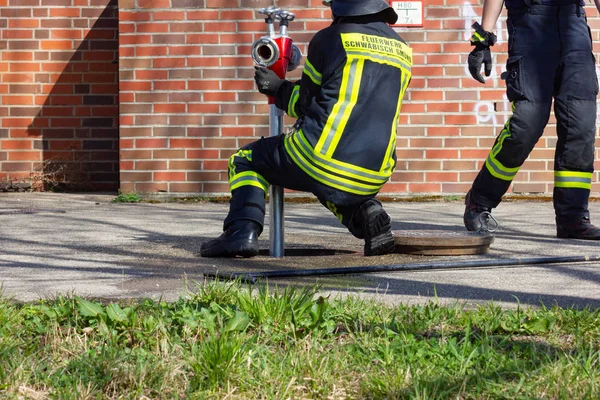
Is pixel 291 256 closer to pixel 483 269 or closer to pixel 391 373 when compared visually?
pixel 483 269

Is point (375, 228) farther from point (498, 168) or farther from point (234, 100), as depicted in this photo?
point (234, 100)

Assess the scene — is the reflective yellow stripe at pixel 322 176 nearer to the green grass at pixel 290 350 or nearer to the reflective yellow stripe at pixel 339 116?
the reflective yellow stripe at pixel 339 116

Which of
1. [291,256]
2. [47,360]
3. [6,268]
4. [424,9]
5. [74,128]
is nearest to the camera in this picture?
[47,360]

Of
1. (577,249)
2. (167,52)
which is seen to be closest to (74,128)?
(167,52)

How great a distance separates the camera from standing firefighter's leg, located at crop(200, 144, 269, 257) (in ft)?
16.2

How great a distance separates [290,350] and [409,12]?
6651 mm

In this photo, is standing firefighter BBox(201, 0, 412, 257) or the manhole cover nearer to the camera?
standing firefighter BBox(201, 0, 412, 257)

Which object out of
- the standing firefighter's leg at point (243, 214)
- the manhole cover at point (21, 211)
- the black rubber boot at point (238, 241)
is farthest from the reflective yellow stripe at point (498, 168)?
the manhole cover at point (21, 211)

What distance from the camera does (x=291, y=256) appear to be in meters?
5.21

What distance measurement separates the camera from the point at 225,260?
16.2 ft

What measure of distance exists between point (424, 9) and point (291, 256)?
14.6 ft

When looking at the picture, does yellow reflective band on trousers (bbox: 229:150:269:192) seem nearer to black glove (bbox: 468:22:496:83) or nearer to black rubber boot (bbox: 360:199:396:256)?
black rubber boot (bbox: 360:199:396:256)

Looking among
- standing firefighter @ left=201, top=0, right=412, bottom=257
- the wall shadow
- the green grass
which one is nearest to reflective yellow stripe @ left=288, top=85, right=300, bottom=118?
standing firefighter @ left=201, top=0, right=412, bottom=257

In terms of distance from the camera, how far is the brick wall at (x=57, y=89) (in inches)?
388
